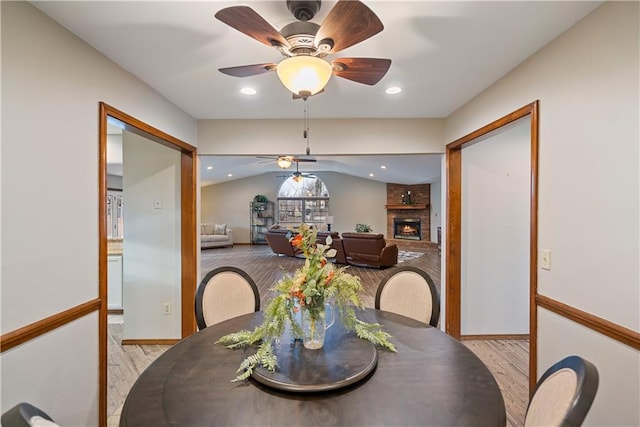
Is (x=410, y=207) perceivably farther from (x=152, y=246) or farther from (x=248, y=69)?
(x=248, y=69)

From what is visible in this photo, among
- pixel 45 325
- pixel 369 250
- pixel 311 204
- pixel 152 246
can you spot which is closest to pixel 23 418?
pixel 45 325

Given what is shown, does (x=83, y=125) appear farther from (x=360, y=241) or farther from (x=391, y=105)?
(x=360, y=241)

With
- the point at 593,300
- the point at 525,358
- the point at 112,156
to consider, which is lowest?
the point at 525,358

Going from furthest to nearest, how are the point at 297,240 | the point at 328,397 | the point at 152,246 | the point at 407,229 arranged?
the point at 407,229 < the point at 152,246 < the point at 297,240 < the point at 328,397

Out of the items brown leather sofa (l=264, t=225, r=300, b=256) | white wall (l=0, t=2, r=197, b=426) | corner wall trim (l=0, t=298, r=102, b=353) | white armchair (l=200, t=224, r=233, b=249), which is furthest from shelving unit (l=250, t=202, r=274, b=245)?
corner wall trim (l=0, t=298, r=102, b=353)

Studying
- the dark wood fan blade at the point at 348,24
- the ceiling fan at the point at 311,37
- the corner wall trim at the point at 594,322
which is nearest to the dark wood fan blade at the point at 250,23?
the ceiling fan at the point at 311,37

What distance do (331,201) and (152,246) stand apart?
9088 millimetres

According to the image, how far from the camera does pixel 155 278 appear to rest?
3240 mm

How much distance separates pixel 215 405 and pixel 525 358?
3.05 metres

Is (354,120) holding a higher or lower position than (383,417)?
higher

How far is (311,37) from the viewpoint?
154 centimetres

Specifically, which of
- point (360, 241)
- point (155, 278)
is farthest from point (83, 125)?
point (360, 241)

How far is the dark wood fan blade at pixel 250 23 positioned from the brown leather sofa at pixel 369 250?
18.0ft

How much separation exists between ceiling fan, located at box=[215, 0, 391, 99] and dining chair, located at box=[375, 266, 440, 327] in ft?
4.39
